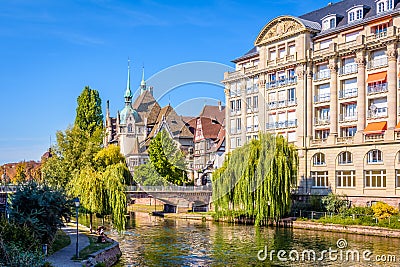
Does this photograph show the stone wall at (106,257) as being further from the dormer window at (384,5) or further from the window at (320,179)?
the dormer window at (384,5)

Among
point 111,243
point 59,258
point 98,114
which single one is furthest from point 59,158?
point 59,258

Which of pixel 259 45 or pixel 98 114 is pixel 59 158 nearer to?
pixel 98 114

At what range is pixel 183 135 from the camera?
2800 inches

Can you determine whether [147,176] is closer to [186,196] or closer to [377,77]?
[186,196]

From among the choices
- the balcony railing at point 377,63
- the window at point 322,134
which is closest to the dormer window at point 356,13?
the balcony railing at point 377,63

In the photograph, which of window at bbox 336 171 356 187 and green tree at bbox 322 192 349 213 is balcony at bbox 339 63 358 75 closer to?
window at bbox 336 171 356 187

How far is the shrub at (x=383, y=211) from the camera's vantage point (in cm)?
4533

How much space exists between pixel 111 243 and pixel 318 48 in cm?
3686

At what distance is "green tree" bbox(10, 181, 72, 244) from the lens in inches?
1023

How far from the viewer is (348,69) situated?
180 ft

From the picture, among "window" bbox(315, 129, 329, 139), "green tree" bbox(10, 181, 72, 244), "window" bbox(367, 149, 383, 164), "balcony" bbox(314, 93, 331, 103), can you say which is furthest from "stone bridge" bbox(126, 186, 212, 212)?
"green tree" bbox(10, 181, 72, 244)

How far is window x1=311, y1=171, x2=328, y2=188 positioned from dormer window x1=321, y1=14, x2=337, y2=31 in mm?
15919

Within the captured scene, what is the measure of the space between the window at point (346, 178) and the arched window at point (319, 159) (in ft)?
8.27

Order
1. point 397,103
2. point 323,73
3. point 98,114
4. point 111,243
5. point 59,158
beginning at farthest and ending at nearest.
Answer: point 98,114
point 59,158
point 323,73
point 397,103
point 111,243
